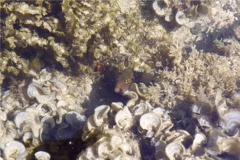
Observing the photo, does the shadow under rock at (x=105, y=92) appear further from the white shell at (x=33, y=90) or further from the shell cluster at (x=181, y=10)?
the shell cluster at (x=181, y=10)

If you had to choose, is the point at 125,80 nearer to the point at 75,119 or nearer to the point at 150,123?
the point at 150,123

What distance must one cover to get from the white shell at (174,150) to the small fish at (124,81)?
1.12 meters

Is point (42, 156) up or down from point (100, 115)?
down

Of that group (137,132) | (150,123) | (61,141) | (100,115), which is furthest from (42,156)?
(150,123)

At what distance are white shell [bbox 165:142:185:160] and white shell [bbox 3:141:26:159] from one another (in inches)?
62.8

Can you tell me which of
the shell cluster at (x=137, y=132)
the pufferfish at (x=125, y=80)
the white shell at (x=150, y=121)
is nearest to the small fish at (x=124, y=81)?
the pufferfish at (x=125, y=80)

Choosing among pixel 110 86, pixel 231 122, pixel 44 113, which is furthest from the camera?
pixel 110 86

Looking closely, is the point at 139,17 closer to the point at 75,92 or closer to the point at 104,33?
the point at 104,33

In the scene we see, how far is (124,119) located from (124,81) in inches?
29.0

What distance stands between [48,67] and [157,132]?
1.84 metres

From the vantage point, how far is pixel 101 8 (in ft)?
A: 12.8

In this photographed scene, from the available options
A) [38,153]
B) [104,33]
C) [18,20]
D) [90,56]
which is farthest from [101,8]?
[38,153]

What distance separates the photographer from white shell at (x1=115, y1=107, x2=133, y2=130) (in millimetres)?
3510

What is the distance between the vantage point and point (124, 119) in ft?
11.7
